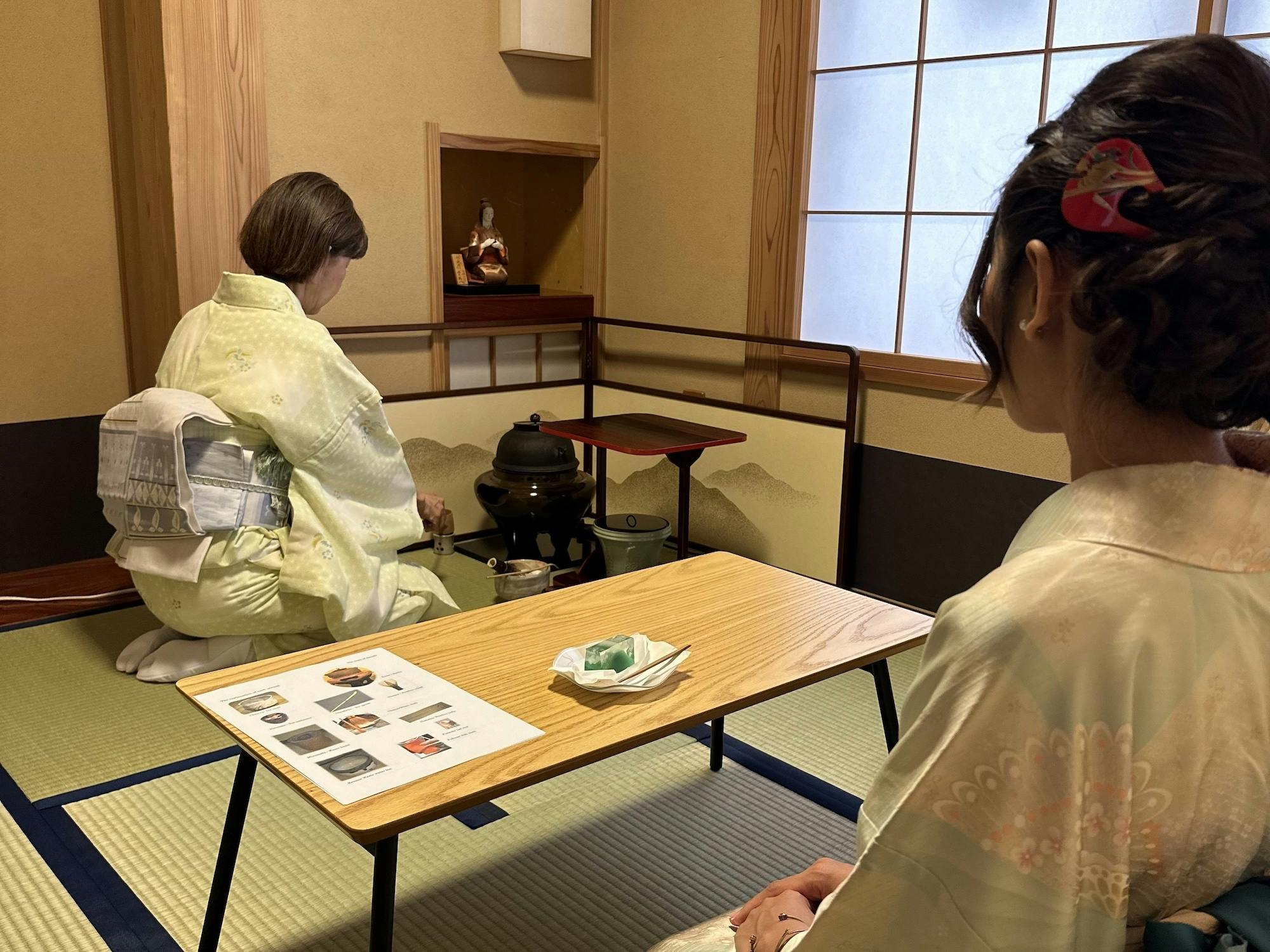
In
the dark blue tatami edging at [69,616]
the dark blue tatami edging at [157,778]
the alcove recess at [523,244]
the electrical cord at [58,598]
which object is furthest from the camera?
the alcove recess at [523,244]

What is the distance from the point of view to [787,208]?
3.77 m

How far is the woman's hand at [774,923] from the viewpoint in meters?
1.02

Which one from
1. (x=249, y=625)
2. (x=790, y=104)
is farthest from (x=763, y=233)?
(x=249, y=625)

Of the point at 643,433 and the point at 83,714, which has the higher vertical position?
the point at 643,433

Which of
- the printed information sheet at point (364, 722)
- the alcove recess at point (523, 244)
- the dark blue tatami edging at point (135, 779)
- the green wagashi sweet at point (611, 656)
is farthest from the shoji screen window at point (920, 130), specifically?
the dark blue tatami edging at point (135, 779)

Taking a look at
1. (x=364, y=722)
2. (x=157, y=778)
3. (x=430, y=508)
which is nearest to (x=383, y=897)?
(x=364, y=722)

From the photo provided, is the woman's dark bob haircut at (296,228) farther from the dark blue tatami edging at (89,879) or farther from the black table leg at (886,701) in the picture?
the black table leg at (886,701)

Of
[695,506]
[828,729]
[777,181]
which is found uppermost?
[777,181]

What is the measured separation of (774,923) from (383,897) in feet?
1.67

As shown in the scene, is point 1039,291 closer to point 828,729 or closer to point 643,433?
point 828,729

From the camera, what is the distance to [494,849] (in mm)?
2174

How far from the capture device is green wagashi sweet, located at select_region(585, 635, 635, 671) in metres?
1.65

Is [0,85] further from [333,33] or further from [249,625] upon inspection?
[249,625]

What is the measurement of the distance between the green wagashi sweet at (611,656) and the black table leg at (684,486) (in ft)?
6.24
